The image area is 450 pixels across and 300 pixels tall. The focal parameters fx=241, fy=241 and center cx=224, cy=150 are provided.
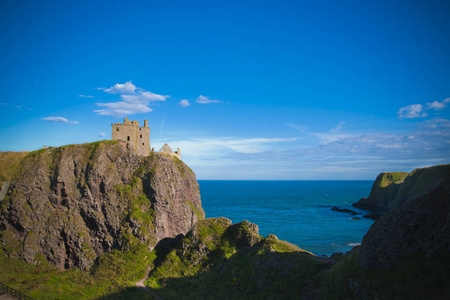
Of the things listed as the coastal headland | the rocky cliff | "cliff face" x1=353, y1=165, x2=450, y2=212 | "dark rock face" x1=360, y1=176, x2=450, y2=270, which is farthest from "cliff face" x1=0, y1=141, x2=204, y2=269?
"cliff face" x1=353, y1=165, x2=450, y2=212

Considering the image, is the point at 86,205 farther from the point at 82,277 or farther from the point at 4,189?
the point at 4,189

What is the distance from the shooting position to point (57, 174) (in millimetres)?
47344

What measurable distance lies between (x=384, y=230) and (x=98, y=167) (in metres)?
49.1

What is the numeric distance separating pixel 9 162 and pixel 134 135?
26.5 meters

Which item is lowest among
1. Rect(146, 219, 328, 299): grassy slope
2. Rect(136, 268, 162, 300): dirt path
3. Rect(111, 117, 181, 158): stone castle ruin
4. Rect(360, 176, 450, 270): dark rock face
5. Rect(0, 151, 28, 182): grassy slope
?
Rect(136, 268, 162, 300): dirt path

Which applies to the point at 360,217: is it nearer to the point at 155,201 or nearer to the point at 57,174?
the point at 155,201

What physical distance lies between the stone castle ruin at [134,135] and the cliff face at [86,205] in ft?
9.70

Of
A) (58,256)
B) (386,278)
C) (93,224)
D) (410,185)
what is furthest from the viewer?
(410,185)

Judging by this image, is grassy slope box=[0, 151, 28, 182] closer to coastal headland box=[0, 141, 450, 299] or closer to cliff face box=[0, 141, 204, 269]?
coastal headland box=[0, 141, 450, 299]

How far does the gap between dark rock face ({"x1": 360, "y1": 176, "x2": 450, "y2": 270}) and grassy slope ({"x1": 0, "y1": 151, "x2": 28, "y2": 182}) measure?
210 feet

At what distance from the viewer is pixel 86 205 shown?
4681 centimetres

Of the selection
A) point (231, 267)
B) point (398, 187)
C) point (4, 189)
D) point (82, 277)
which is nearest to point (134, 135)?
point (4, 189)

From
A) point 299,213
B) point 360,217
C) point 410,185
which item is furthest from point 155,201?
point 410,185

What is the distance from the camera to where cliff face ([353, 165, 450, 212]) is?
294ft
